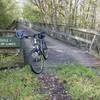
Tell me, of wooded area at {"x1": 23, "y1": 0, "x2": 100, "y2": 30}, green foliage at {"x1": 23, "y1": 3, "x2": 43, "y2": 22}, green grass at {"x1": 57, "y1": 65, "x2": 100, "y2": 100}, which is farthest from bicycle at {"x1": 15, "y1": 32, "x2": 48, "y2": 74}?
green foliage at {"x1": 23, "y1": 3, "x2": 43, "y2": 22}

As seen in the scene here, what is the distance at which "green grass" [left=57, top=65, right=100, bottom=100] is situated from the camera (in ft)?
23.6

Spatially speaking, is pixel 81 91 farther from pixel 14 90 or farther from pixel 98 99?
pixel 14 90

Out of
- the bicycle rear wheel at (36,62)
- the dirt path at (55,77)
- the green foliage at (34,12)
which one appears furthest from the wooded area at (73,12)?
the bicycle rear wheel at (36,62)

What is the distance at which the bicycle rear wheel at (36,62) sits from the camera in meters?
8.94

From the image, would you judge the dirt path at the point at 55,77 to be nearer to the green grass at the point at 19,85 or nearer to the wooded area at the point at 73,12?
the green grass at the point at 19,85

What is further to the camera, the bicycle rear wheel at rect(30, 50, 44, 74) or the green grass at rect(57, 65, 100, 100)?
the bicycle rear wheel at rect(30, 50, 44, 74)

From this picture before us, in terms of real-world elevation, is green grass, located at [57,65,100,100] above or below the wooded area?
below

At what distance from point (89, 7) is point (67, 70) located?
1909 centimetres

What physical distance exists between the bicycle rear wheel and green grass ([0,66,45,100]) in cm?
20

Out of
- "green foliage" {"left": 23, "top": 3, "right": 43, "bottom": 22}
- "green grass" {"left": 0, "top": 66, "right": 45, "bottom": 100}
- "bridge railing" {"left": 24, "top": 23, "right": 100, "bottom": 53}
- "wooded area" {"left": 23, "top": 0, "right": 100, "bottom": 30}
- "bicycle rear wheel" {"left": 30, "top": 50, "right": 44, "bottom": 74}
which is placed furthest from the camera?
"green foliage" {"left": 23, "top": 3, "right": 43, "bottom": 22}

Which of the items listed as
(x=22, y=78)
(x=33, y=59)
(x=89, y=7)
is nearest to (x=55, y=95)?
(x=22, y=78)

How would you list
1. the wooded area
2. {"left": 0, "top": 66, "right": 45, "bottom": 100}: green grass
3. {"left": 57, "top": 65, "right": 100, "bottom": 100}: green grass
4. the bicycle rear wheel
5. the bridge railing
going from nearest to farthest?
{"left": 0, "top": 66, "right": 45, "bottom": 100}: green grass
{"left": 57, "top": 65, "right": 100, "bottom": 100}: green grass
the bicycle rear wheel
the bridge railing
the wooded area

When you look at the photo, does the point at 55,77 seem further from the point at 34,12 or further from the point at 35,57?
the point at 34,12

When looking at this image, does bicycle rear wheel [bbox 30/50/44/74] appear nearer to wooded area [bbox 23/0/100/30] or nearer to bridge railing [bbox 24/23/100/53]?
bridge railing [bbox 24/23/100/53]
